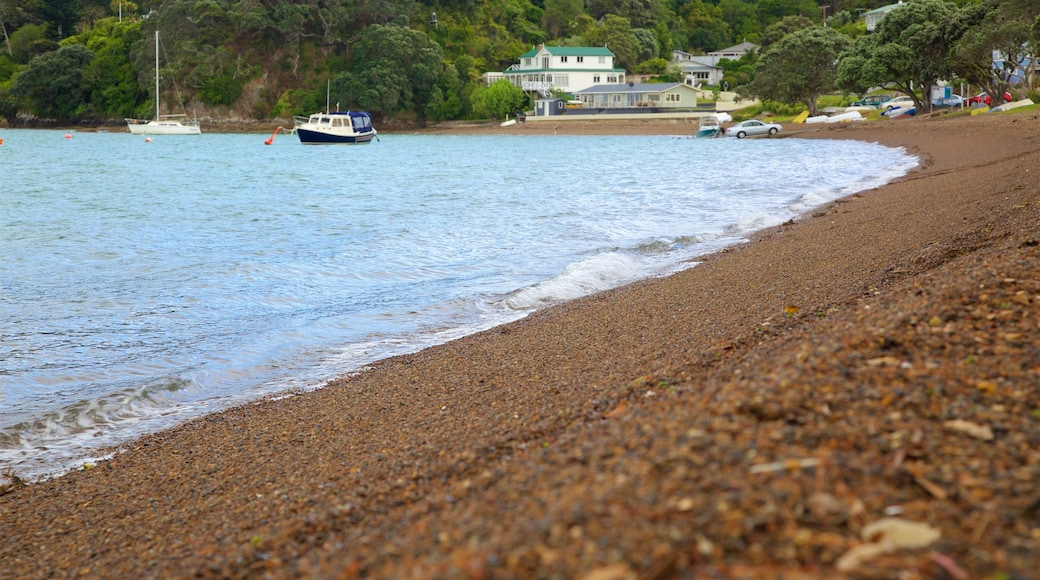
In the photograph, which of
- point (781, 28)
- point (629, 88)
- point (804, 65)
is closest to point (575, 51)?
point (629, 88)

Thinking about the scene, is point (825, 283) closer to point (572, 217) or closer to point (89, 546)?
point (89, 546)

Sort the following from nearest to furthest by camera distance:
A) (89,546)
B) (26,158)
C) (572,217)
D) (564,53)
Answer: (89,546) < (572,217) < (26,158) < (564,53)

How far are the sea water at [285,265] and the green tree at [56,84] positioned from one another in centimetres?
8470

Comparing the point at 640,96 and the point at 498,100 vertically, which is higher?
the point at 498,100

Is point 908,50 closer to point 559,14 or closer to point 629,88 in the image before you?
point 629,88

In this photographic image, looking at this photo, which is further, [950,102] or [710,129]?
[710,129]

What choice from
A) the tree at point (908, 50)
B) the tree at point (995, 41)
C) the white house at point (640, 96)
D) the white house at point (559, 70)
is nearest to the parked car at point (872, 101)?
the tree at point (908, 50)

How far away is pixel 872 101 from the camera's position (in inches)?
3250

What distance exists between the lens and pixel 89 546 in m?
5.03

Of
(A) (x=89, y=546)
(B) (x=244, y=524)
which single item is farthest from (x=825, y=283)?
(A) (x=89, y=546)

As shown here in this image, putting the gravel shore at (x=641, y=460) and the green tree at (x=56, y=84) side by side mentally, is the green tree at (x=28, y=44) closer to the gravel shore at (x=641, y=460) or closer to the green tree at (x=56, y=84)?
the green tree at (x=56, y=84)

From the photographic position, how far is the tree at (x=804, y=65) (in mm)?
73188

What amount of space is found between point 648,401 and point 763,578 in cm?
243

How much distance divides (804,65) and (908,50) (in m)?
14.3
